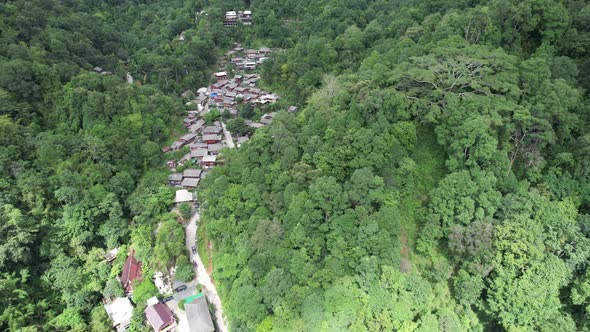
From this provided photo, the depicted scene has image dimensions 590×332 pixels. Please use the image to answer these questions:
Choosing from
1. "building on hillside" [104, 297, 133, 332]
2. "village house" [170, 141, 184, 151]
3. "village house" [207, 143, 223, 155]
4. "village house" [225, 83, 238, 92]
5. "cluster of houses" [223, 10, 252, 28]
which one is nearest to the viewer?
"building on hillside" [104, 297, 133, 332]

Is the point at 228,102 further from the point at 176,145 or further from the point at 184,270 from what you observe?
the point at 184,270

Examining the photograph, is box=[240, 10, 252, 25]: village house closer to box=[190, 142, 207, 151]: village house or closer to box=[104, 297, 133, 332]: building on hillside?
box=[190, 142, 207, 151]: village house

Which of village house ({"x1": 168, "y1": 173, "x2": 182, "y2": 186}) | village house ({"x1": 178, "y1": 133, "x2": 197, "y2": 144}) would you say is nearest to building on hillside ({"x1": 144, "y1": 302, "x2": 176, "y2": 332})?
village house ({"x1": 168, "y1": 173, "x2": 182, "y2": 186})

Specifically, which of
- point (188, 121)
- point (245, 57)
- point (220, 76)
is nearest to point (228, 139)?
point (188, 121)

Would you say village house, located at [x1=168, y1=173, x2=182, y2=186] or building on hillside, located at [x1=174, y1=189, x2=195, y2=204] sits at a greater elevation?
building on hillside, located at [x1=174, y1=189, x2=195, y2=204]

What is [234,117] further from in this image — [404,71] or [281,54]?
[404,71]

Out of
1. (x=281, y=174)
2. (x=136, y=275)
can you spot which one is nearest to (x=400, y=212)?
(x=281, y=174)

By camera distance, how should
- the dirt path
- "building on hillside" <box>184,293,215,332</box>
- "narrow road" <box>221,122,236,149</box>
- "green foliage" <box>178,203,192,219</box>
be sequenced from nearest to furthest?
the dirt path → "building on hillside" <box>184,293,215,332</box> → "green foliage" <box>178,203,192,219</box> → "narrow road" <box>221,122,236,149</box>

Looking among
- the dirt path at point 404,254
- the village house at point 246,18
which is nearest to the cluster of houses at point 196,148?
the dirt path at point 404,254
